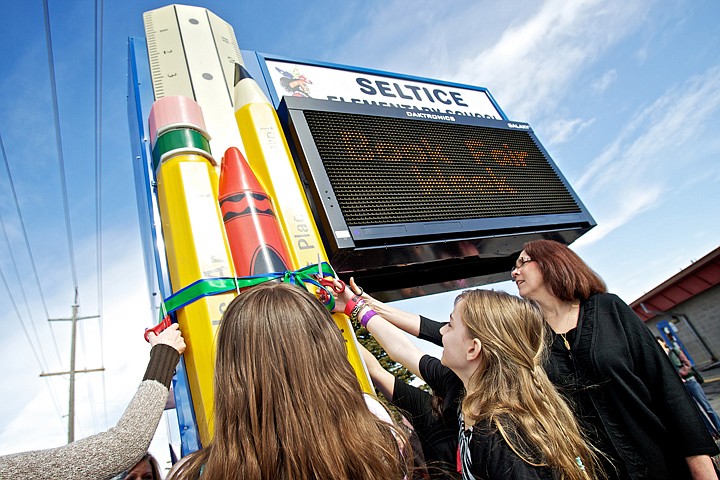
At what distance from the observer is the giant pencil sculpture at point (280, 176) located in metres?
1.85

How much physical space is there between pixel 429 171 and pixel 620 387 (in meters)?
1.63

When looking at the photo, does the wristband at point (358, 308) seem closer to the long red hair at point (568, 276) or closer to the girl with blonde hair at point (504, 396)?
the girl with blonde hair at point (504, 396)

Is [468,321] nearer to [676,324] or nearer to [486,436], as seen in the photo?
[486,436]

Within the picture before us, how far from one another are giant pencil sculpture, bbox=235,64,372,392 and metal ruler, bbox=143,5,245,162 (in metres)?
0.17

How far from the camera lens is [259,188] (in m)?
1.87

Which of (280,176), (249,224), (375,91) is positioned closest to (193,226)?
(249,224)

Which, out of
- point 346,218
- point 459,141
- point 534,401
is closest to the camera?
point 534,401

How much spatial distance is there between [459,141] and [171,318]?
2.27m

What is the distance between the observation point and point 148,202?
85.2 inches

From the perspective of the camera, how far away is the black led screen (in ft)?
7.46

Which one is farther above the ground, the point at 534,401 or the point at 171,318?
the point at 171,318

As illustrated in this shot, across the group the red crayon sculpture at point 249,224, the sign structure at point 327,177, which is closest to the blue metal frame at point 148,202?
the sign structure at point 327,177

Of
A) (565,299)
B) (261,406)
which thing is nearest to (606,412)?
A: (565,299)

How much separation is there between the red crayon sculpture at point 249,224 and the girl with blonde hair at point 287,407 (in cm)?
75
